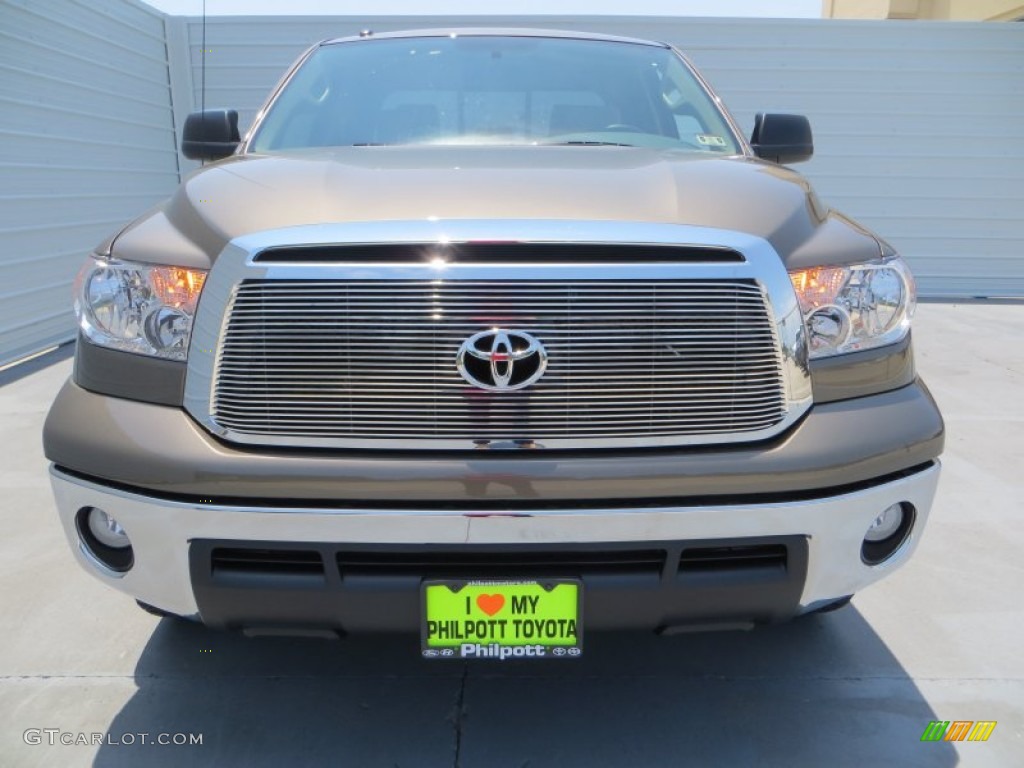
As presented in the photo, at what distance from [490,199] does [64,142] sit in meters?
7.40

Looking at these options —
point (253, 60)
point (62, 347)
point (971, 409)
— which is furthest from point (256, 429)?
point (253, 60)

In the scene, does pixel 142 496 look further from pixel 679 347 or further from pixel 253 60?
pixel 253 60

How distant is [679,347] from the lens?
6.30 ft

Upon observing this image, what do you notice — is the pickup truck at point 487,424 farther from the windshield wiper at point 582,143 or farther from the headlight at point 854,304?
the windshield wiper at point 582,143

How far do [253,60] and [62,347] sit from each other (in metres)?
4.96

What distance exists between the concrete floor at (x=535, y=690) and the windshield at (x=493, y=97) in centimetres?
172

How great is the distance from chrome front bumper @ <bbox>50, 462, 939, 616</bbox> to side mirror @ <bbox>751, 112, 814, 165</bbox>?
1.85 m

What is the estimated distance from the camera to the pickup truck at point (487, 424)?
1862 millimetres

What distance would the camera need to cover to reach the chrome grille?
6.12 ft

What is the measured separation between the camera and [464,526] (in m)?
1.86

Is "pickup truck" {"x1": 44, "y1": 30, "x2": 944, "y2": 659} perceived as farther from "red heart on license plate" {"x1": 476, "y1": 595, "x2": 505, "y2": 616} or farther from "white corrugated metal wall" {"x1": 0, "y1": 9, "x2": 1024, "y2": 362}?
"white corrugated metal wall" {"x1": 0, "y1": 9, "x2": 1024, "y2": 362}

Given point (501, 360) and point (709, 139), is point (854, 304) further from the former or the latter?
point (709, 139)

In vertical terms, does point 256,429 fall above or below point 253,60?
below

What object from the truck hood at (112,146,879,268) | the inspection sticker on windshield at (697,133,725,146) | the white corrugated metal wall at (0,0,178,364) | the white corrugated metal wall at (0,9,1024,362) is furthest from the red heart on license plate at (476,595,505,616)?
the white corrugated metal wall at (0,9,1024,362)
